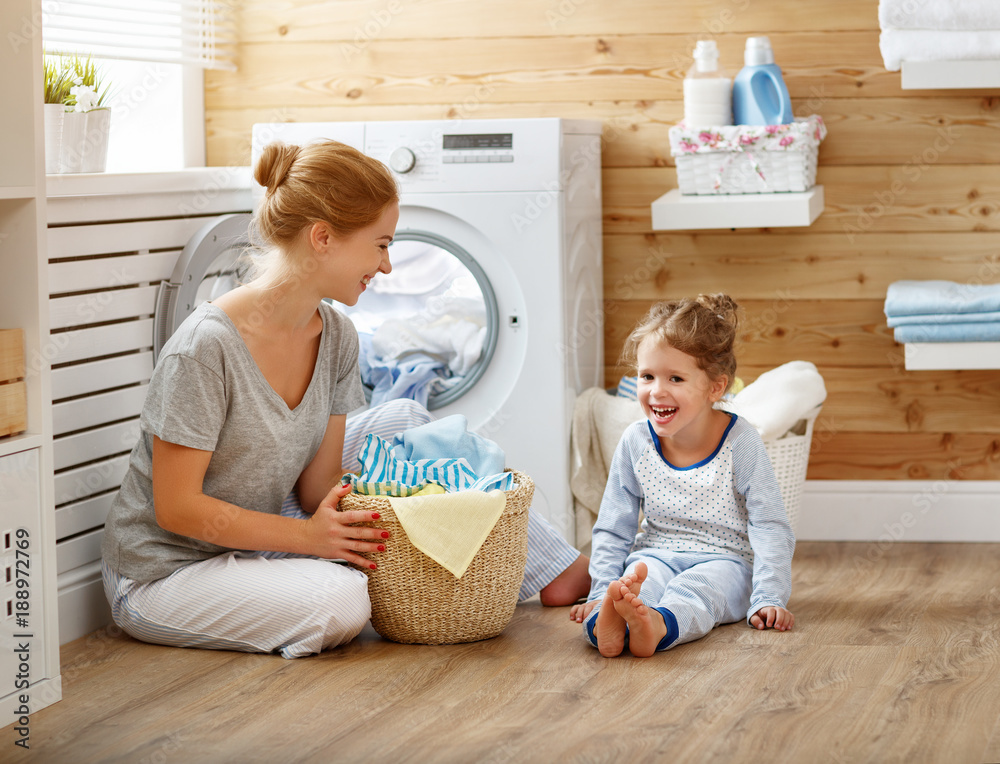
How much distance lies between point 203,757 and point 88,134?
1.13 metres

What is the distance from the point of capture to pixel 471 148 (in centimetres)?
232

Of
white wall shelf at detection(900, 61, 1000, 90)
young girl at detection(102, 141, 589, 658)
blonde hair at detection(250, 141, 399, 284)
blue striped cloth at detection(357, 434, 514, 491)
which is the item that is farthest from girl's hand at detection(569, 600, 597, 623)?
white wall shelf at detection(900, 61, 1000, 90)

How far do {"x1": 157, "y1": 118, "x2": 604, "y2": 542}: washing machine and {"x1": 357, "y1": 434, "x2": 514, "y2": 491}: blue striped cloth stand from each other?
49cm

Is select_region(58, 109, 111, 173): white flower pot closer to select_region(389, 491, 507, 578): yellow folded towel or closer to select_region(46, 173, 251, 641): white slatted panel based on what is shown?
select_region(46, 173, 251, 641): white slatted panel

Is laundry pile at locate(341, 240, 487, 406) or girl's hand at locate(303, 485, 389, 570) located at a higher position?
laundry pile at locate(341, 240, 487, 406)

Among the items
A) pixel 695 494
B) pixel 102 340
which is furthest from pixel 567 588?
pixel 102 340

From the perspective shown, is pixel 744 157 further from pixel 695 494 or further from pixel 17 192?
pixel 17 192

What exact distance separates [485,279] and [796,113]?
2.59ft

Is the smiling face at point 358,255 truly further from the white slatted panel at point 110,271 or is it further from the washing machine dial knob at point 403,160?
the washing machine dial knob at point 403,160

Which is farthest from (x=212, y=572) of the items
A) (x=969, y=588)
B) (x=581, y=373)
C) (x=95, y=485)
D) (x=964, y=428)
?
(x=964, y=428)

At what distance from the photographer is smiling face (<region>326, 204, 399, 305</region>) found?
1.75m

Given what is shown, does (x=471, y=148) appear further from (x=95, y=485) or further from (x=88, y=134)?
(x=95, y=485)

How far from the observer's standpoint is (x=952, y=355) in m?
2.24

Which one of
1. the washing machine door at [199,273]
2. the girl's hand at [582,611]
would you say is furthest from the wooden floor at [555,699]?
the washing machine door at [199,273]
